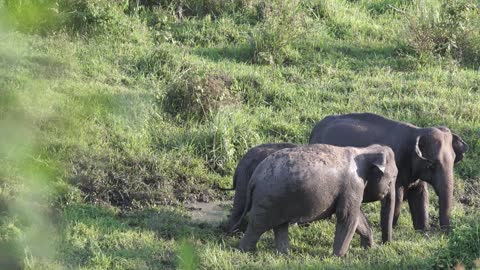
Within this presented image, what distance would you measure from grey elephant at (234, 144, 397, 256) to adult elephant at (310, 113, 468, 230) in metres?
0.83

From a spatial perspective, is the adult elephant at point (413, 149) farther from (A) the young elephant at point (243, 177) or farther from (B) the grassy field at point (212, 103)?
(A) the young elephant at point (243, 177)

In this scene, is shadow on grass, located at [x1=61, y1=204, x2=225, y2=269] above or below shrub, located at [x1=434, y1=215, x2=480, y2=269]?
below

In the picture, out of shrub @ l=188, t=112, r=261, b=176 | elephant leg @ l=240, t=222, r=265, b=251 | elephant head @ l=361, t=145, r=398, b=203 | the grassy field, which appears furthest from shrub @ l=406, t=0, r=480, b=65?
elephant leg @ l=240, t=222, r=265, b=251

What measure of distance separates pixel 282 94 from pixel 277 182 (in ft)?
11.9

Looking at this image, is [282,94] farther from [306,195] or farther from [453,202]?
[306,195]

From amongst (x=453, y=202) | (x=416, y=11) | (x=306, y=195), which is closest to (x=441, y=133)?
(x=453, y=202)

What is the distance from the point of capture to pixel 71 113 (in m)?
4.04

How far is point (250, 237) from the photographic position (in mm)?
7559

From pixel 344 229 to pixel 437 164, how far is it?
146cm

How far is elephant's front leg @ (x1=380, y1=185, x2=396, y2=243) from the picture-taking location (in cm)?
797

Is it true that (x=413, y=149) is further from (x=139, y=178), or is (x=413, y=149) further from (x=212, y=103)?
(x=139, y=178)

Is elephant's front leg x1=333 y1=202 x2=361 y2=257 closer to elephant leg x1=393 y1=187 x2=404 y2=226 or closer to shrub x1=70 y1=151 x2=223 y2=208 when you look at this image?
elephant leg x1=393 y1=187 x2=404 y2=226

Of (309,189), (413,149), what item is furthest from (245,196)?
(413,149)

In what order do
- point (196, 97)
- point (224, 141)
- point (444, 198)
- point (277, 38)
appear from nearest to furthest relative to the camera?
point (444, 198) → point (224, 141) → point (196, 97) → point (277, 38)
